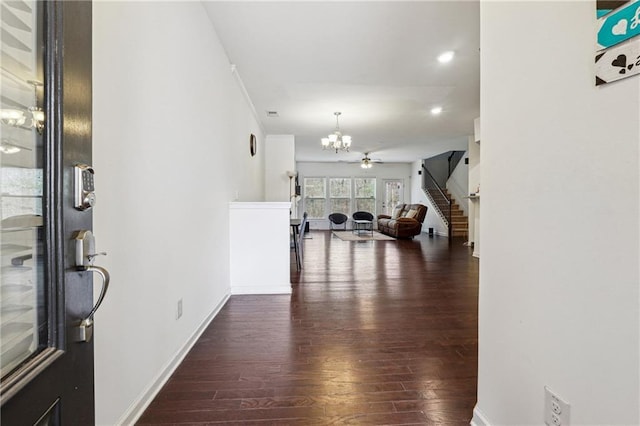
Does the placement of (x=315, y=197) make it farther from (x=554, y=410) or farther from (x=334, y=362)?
(x=554, y=410)

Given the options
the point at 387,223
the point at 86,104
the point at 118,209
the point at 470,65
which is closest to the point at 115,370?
the point at 118,209

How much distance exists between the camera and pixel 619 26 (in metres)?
0.74

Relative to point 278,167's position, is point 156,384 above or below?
below

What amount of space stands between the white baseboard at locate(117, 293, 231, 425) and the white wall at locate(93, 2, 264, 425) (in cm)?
1

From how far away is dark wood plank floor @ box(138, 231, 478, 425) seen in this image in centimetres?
148

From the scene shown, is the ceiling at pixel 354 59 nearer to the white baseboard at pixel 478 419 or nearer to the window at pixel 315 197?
the white baseboard at pixel 478 419

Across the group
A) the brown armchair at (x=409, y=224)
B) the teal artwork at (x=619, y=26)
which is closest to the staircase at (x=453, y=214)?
the brown armchair at (x=409, y=224)

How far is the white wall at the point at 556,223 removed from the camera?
2.48 feet

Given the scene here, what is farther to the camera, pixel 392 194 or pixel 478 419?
pixel 392 194

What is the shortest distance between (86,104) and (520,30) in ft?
4.67

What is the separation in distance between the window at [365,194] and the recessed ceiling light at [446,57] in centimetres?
877

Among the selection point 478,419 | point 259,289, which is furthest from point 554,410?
point 259,289

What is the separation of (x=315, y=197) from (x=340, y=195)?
41.1 inches

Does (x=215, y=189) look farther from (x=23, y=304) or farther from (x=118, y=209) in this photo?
(x=23, y=304)
